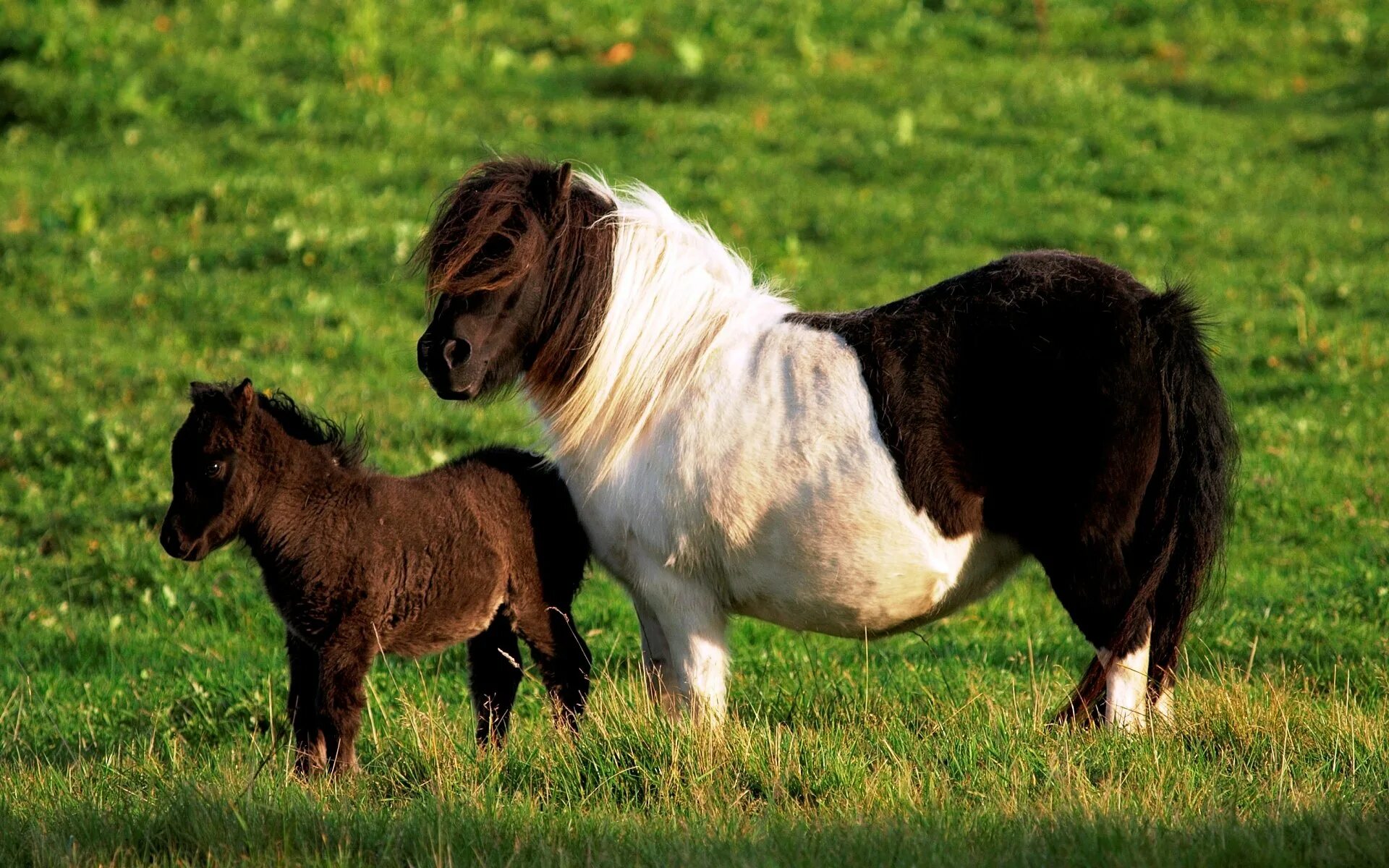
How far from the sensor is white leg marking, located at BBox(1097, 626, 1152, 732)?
5191mm

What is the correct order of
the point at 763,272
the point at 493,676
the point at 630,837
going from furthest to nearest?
1. the point at 763,272
2. the point at 493,676
3. the point at 630,837

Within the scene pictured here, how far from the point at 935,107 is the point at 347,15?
807 cm

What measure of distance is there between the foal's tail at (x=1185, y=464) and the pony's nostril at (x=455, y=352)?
7.78 feet

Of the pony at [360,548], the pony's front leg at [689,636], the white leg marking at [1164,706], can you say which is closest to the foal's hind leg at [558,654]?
the pony at [360,548]

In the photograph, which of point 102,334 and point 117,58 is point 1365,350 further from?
point 117,58

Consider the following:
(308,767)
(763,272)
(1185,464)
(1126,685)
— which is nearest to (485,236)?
(763,272)

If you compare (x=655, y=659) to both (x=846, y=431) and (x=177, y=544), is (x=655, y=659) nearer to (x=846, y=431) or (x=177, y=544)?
(x=846, y=431)

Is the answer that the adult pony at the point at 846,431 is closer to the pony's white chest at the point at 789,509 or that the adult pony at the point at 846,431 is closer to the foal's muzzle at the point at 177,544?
the pony's white chest at the point at 789,509

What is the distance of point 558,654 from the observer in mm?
5703

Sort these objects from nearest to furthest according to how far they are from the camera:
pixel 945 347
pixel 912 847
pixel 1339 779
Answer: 1. pixel 912 847
2. pixel 1339 779
3. pixel 945 347

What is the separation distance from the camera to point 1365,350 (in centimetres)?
1128

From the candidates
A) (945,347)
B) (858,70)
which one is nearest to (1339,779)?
(945,347)

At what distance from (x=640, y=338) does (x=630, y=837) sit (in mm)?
1997

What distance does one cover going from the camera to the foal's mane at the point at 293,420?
521cm
